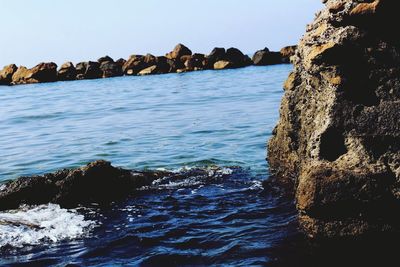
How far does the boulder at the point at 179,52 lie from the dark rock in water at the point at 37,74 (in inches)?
636

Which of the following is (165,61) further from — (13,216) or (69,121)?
(13,216)

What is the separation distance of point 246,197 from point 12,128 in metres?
14.5

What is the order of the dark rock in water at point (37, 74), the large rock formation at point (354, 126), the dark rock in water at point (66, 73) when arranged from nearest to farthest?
the large rock formation at point (354, 126) < the dark rock in water at point (37, 74) < the dark rock in water at point (66, 73)

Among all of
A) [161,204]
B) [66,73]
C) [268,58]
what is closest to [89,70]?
[66,73]

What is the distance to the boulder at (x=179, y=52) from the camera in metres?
69.4

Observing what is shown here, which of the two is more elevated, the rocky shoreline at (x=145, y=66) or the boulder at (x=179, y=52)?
the boulder at (x=179, y=52)

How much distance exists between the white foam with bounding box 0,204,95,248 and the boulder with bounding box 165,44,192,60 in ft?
203

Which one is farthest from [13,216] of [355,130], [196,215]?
[355,130]

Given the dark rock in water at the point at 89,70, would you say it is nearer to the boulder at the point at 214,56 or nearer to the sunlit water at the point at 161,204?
the boulder at the point at 214,56

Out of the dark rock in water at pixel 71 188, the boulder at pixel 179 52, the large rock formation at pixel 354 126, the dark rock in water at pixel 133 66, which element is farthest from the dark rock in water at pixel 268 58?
→ the large rock formation at pixel 354 126

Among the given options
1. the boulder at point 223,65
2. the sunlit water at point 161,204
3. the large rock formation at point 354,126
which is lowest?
the sunlit water at point 161,204

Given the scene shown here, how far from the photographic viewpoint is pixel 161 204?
28.2 feet

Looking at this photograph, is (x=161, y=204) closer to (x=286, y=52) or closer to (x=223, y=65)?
(x=223, y=65)

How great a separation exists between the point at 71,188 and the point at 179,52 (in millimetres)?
62094
